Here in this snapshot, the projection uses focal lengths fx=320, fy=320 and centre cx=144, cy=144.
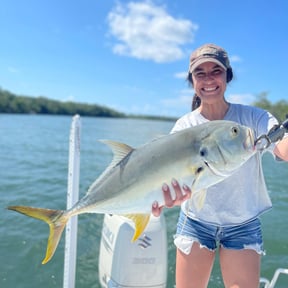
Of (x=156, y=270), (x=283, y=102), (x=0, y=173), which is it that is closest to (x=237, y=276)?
(x=156, y=270)

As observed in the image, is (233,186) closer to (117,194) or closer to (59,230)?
(117,194)

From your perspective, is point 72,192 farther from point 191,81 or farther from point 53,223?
point 191,81

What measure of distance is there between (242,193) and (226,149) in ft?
1.86

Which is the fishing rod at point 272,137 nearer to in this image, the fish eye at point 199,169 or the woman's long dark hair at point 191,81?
the fish eye at point 199,169

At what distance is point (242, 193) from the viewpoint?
2482mm

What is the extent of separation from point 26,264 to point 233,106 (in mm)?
4245

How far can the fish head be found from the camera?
2.09 m

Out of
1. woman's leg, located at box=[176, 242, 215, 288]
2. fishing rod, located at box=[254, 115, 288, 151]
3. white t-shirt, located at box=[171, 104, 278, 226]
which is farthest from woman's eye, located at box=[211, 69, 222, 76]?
woman's leg, located at box=[176, 242, 215, 288]

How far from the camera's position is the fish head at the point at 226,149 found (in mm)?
2090

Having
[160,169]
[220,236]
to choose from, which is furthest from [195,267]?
[160,169]

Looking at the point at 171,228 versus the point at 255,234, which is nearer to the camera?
the point at 255,234

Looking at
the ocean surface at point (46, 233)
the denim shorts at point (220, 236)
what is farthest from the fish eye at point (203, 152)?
the denim shorts at point (220, 236)

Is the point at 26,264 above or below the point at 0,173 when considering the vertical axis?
below

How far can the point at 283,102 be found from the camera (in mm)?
60750
